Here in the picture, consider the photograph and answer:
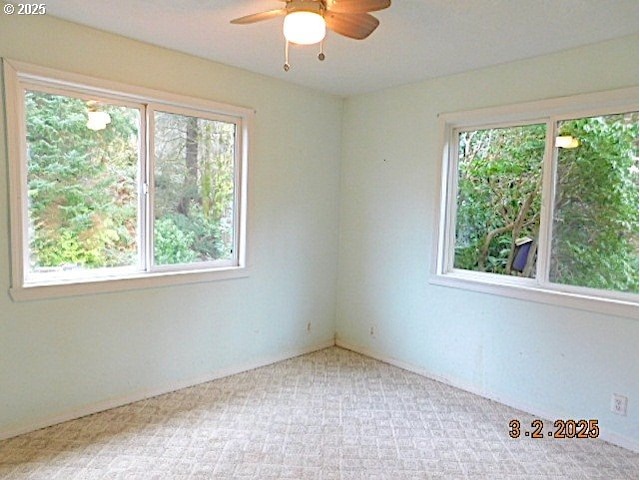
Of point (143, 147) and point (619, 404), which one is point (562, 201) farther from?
point (143, 147)

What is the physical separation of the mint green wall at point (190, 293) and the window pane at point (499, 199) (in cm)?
125

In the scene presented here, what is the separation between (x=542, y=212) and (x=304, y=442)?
2152 mm

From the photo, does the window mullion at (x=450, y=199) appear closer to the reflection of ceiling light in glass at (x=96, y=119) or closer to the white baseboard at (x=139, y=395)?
the white baseboard at (x=139, y=395)

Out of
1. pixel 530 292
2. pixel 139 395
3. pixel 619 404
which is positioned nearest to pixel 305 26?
pixel 530 292

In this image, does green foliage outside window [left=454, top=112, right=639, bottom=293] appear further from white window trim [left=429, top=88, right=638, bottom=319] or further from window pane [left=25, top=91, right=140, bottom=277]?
window pane [left=25, top=91, right=140, bottom=277]

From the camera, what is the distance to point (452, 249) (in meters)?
3.57

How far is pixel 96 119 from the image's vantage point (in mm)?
2822

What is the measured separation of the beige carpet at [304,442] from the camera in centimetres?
229

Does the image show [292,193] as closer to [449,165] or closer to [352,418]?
[449,165]

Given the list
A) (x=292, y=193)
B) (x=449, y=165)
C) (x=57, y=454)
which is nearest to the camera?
(x=57, y=454)

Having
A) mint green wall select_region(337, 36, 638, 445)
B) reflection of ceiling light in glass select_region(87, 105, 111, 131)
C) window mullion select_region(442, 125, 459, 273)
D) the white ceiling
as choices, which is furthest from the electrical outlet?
reflection of ceiling light in glass select_region(87, 105, 111, 131)

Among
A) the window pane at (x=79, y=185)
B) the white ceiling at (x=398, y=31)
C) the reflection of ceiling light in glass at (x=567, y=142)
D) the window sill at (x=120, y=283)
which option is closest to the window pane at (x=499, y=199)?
the reflection of ceiling light in glass at (x=567, y=142)

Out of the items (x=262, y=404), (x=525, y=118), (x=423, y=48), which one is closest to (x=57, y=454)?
(x=262, y=404)

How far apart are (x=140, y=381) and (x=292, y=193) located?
188cm
